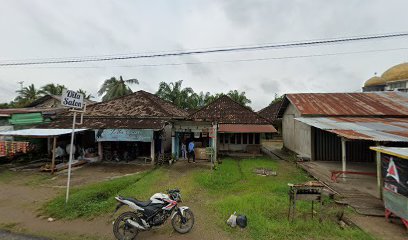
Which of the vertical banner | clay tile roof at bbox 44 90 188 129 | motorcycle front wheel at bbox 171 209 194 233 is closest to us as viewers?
motorcycle front wheel at bbox 171 209 194 233

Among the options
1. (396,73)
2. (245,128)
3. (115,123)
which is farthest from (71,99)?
(396,73)

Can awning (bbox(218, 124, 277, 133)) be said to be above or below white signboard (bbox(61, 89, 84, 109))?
below

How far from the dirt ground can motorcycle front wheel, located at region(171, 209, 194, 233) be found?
0.15 metres

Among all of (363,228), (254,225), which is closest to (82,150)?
(254,225)

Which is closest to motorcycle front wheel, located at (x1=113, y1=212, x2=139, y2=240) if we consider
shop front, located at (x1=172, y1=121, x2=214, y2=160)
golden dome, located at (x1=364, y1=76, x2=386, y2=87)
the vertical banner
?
the vertical banner

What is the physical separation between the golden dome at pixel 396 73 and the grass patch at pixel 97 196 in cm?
3585

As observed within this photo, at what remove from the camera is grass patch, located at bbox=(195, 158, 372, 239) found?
580 centimetres

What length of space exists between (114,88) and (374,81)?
3940 cm

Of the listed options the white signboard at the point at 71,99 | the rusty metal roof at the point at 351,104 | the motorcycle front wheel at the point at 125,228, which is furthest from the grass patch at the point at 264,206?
the rusty metal roof at the point at 351,104

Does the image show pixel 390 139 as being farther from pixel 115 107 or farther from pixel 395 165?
pixel 115 107

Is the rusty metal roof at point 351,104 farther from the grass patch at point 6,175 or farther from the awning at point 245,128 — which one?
the grass patch at point 6,175

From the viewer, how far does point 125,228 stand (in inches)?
214

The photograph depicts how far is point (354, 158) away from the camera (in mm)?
15539

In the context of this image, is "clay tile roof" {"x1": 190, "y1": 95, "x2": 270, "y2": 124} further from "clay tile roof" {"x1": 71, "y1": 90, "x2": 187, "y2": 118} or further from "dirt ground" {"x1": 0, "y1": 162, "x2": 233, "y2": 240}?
"dirt ground" {"x1": 0, "y1": 162, "x2": 233, "y2": 240}
